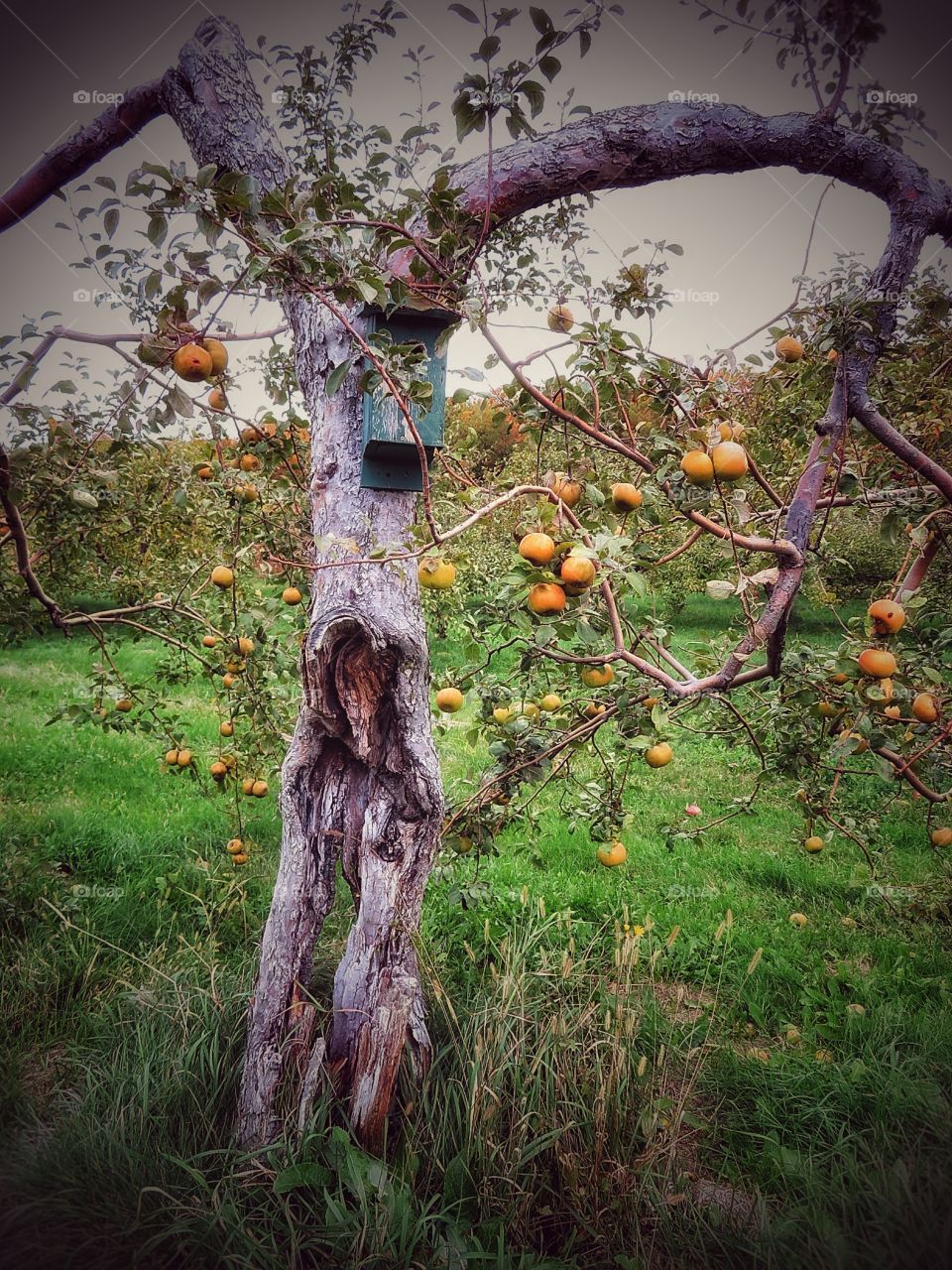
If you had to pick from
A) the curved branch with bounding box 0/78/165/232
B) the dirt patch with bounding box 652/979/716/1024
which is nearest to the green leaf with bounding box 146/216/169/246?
the curved branch with bounding box 0/78/165/232

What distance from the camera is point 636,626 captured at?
163 cm

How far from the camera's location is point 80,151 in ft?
5.85

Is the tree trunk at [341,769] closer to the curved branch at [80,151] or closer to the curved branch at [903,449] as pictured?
the curved branch at [80,151]

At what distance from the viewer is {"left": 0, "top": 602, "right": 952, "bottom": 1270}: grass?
1.50 metres

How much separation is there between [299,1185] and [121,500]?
255 cm

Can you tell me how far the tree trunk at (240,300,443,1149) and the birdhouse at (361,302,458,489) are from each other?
0.05m

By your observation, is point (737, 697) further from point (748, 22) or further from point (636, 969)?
point (748, 22)

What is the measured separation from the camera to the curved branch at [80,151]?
5.83 feet

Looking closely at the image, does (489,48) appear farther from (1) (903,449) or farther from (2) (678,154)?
(1) (903,449)

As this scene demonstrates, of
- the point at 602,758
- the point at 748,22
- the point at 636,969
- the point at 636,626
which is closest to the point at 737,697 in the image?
the point at 636,969

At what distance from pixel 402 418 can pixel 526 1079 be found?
1.69 meters

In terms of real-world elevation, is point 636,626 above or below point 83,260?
below

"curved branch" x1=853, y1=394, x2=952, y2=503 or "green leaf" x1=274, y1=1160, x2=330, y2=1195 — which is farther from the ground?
"curved branch" x1=853, y1=394, x2=952, y2=503

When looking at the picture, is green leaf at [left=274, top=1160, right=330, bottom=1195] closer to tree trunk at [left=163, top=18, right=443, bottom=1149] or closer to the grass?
the grass
